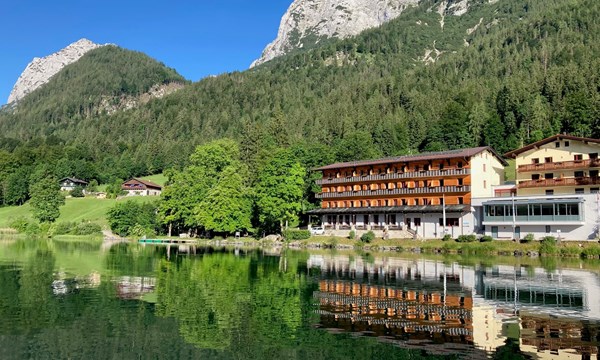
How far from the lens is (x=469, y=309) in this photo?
3061cm

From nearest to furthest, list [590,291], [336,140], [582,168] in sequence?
[590,291], [582,168], [336,140]

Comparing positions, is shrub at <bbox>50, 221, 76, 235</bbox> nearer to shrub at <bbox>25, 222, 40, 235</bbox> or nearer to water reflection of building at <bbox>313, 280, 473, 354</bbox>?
shrub at <bbox>25, 222, 40, 235</bbox>

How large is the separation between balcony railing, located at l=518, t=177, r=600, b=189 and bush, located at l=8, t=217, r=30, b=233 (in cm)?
12572

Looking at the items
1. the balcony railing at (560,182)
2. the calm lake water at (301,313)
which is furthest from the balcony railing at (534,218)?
the calm lake water at (301,313)

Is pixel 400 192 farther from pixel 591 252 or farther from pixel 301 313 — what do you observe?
pixel 301 313

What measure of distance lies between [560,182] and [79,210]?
12896cm

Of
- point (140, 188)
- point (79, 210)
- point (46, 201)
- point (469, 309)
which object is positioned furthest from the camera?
point (140, 188)

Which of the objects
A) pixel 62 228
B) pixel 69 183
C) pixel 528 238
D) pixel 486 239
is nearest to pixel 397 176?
pixel 486 239

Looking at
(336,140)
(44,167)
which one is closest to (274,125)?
(336,140)

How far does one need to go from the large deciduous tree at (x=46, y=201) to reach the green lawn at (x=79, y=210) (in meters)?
2.50

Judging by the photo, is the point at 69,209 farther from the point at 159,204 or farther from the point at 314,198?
the point at 314,198

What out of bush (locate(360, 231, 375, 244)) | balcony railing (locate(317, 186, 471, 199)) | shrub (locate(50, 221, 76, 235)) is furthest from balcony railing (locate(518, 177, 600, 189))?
shrub (locate(50, 221, 76, 235))

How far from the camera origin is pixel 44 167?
190875 mm

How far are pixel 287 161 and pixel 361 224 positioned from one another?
65.0 feet
